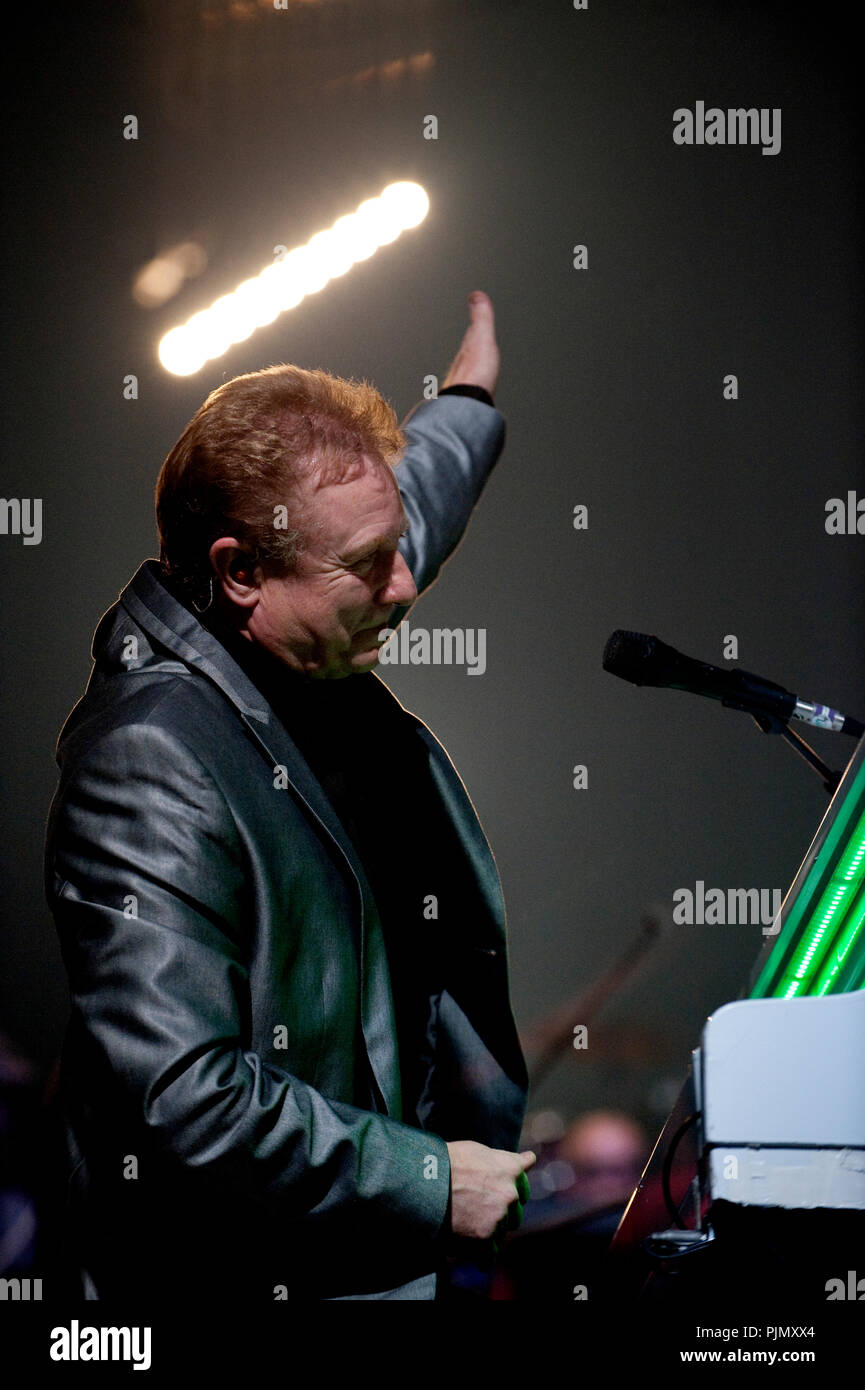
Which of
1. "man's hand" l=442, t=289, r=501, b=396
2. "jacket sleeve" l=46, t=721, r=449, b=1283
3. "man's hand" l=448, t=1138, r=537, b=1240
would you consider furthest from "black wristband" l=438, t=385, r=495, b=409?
"man's hand" l=448, t=1138, r=537, b=1240

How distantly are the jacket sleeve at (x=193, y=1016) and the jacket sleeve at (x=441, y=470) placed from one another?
0.79 metres

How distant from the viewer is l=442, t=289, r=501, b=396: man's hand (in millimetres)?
2371

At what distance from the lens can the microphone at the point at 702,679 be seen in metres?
1.69

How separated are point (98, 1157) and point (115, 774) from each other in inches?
18.3

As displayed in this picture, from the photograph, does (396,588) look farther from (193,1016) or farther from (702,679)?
(193,1016)

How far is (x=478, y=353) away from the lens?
7.82 ft

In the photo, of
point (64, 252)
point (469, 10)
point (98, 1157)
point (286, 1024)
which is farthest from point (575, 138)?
point (98, 1157)

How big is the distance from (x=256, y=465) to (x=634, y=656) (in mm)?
568

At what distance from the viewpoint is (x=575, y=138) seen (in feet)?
8.06

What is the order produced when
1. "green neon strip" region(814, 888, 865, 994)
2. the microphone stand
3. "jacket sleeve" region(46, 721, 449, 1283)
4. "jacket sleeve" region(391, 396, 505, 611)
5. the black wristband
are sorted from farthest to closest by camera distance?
1. the black wristband
2. "jacket sleeve" region(391, 396, 505, 611)
3. the microphone stand
4. "green neon strip" region(814, 888, 865, 994)
5. "jacket sleeve" region(46, 721, 449, 1283)

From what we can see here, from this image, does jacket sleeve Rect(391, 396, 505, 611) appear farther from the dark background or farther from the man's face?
the man's face

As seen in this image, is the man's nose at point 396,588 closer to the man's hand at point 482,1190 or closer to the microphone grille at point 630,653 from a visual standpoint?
the microphone grille at point 630,653

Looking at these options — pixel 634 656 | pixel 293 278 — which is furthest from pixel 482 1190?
pixel 293 278

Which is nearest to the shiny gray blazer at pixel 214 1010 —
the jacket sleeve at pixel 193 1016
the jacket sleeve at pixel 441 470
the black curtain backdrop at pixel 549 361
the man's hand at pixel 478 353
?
the jacket sleeve at pixel 193 1016
